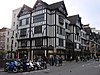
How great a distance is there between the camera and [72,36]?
2153 inches

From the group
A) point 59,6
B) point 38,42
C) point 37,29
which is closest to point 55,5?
point 59,6

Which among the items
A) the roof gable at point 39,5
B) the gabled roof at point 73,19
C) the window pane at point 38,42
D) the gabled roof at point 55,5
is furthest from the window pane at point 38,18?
the gabled roof at point 73,19

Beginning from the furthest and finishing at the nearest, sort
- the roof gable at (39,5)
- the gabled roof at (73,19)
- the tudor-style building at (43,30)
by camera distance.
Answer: the gabled roof at (73,19)
the roof gable at (39,5)
the tudor-style building at (43,30)

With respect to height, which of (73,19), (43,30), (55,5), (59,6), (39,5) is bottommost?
(43,30)

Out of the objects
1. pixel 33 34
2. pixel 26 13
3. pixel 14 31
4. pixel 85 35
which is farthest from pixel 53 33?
pixel 85 35

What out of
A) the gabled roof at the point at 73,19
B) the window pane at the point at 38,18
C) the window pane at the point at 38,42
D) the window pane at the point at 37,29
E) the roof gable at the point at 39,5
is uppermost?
the roof gable at the point at 39,5

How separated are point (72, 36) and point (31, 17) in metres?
15.0

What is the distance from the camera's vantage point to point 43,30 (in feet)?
139

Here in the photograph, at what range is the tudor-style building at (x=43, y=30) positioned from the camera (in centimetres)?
4225

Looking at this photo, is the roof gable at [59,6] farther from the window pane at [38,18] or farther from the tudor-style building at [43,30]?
the window pane at [38,18]

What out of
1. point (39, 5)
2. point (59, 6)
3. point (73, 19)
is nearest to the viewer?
point (39, 5)

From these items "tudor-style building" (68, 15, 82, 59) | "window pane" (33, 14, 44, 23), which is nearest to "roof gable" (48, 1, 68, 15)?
"window pane" (33, 14, 44, 23)

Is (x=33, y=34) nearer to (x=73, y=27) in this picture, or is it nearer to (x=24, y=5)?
(x=24, y=5)

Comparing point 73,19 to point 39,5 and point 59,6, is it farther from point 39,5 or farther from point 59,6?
point 39,5
